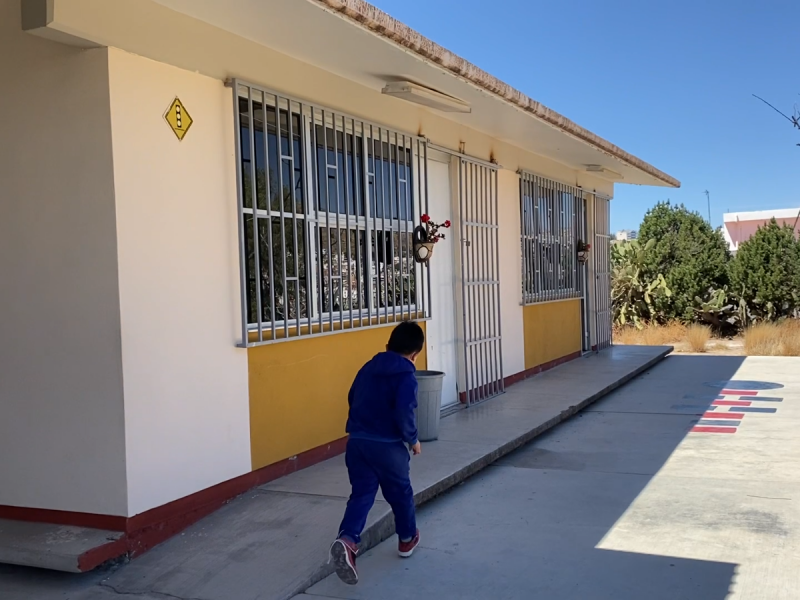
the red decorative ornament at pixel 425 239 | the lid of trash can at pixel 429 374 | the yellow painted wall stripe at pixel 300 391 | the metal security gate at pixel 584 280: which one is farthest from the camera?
the metal security gate at pixel 584 280

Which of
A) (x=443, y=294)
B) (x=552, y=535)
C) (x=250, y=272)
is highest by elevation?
(x=250, y=272)

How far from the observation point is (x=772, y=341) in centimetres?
1558

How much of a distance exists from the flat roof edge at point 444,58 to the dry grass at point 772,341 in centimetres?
730

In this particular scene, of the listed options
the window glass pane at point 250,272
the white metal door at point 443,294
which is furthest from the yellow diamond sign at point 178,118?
the white metal door at point 443,294

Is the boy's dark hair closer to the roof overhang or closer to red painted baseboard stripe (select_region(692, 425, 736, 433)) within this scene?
the roof overhang

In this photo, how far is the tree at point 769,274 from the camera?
18155mm

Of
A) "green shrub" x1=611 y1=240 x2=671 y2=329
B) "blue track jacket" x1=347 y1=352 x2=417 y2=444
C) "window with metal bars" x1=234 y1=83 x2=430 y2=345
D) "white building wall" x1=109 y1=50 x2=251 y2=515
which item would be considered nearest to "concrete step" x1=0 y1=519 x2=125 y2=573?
"white building wall" x1=109 y1=50 x2=251 y2=515

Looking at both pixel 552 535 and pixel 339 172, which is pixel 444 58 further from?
pixel 552 535

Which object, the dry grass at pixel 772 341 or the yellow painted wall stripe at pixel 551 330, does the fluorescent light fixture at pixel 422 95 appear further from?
the dry grass at pixel 772 341

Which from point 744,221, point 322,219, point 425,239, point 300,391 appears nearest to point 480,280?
point 425,239

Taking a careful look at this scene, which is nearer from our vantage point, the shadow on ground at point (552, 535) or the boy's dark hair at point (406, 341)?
the shadow on ground at point (552, 535)

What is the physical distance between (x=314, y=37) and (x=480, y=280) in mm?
4641

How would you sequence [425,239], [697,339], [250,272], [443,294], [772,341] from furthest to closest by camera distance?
[697,339] < [772,341] < [443,294] < [425,239] < [250,272]

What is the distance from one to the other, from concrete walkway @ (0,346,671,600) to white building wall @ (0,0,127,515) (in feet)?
1.50
